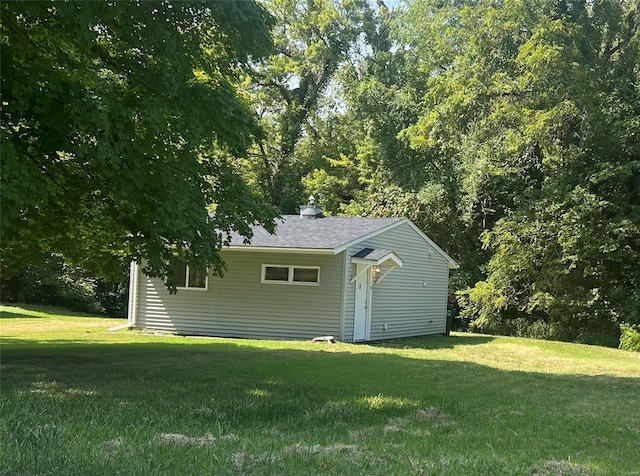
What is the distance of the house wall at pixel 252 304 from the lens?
666 inches

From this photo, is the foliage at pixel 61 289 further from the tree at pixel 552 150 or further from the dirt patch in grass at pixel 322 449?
the dirt patch in grass at pixel 322 449

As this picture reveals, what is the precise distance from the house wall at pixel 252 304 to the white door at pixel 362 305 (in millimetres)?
708

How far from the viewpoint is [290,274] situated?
1720 centimetres

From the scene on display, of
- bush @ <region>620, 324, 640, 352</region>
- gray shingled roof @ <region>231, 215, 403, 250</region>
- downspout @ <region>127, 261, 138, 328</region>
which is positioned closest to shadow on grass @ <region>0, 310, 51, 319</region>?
downspout @ <region>127, 261, 138, 328</region>

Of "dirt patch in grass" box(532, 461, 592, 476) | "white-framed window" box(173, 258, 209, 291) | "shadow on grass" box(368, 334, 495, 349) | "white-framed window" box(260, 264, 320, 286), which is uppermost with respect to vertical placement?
"white-framed window" box(260, 264, 320, 286)

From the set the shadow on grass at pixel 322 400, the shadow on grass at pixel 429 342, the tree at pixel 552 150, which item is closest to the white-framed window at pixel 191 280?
the shadow on grass at pixel 429 342

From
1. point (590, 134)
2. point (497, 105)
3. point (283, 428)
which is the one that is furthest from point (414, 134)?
point (283, 428)

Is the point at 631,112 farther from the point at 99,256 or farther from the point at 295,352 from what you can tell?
the point at 99,256

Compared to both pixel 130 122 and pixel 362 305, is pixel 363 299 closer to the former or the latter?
pixel 362 305

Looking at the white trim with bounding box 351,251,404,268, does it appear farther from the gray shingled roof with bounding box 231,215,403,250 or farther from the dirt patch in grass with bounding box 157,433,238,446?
the dirt patch in grass with bounding box 157,433,238,446

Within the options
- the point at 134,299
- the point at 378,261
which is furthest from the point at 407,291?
the point at 134,299

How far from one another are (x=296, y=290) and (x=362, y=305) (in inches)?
78.5

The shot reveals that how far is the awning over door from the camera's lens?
17.0 m

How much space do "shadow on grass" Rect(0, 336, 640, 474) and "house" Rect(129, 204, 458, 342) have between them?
4327mm
